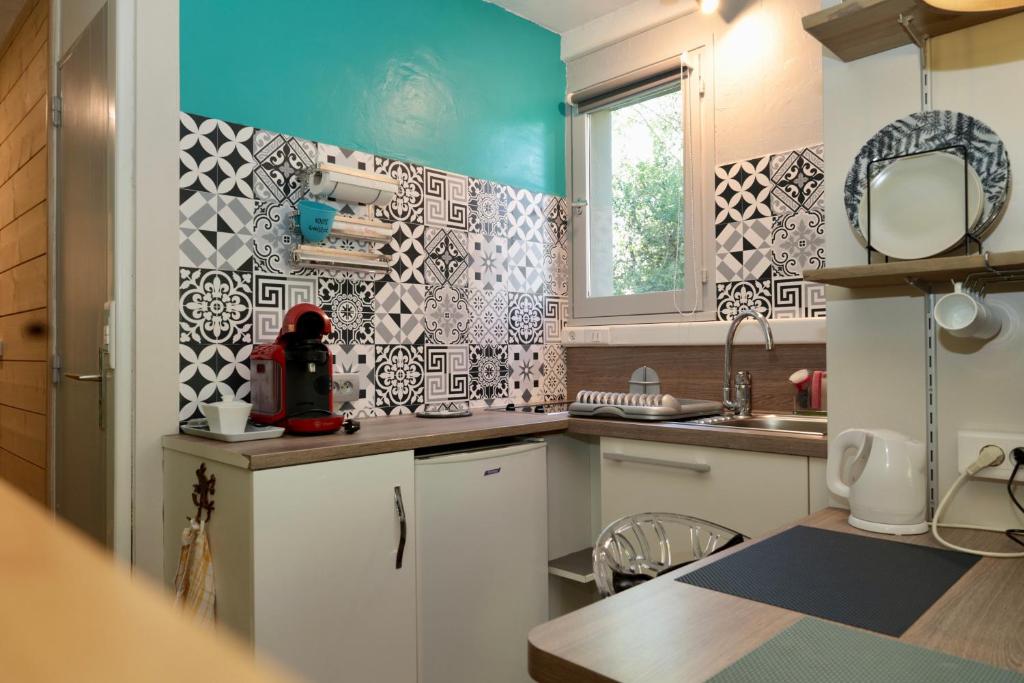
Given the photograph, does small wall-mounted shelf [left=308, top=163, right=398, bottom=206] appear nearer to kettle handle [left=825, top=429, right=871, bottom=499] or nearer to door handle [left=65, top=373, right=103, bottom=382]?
door handle [left=65, top=373, right=103, bottom=382]

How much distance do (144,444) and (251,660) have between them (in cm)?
203

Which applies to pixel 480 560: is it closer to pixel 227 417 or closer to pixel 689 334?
pixel 227 417

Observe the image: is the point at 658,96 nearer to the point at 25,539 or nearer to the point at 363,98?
the point at 363,98

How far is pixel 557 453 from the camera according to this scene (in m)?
2.45

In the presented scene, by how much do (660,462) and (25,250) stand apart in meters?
2.84

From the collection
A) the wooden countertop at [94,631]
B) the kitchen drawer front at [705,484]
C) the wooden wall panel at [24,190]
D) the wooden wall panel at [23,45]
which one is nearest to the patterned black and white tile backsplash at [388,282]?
the kitchen drawer front at [705,484]

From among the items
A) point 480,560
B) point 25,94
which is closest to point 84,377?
point 480,560

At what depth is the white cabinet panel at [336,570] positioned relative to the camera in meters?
1.63

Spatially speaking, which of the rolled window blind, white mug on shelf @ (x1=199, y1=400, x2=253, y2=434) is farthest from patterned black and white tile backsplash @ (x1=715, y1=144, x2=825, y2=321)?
white mug on shelf @ (x1=199, y1=400, x2=253, y2=434)

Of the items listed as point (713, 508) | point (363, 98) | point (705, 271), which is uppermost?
point (363, 98)

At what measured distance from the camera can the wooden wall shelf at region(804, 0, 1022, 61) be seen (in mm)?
1281

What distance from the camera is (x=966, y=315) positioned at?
3.94 ft

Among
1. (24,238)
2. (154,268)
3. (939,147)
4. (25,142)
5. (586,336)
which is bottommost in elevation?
(586,336)

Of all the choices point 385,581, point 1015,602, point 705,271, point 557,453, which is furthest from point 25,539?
point 705,271
